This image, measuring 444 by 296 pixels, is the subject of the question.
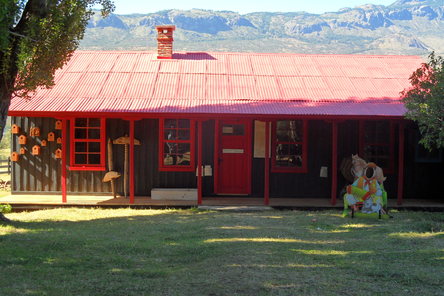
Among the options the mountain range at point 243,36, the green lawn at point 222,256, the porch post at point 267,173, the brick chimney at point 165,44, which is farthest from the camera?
the mountain range at point 243,36

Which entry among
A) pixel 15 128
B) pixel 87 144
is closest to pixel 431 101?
pixel 87 144

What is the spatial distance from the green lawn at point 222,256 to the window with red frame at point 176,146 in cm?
281

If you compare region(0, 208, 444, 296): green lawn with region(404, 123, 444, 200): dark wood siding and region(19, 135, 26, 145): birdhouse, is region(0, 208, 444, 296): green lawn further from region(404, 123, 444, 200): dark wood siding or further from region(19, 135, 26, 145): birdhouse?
region(19, 135, 26, 145): birdhouse

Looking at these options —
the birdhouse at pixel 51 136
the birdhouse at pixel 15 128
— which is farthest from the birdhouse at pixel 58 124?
the birdhouse at pixel 15 128

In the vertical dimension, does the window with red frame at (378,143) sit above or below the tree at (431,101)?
below

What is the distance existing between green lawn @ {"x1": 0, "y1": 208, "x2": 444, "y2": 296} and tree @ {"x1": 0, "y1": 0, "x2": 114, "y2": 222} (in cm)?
250

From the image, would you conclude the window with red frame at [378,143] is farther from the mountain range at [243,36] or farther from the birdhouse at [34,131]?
the mountain range at [243,36]

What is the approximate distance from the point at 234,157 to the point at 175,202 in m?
1.95

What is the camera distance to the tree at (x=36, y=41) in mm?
8703

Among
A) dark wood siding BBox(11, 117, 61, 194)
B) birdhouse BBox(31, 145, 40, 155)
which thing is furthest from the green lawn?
birdhouse BBox(31, 145, 40, 155)

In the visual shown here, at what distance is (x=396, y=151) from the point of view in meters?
13.7

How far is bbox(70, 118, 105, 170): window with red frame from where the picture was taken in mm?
13453

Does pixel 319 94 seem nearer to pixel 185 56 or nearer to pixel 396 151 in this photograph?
pixel 396 151

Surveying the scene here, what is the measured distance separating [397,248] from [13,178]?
31.8ft
